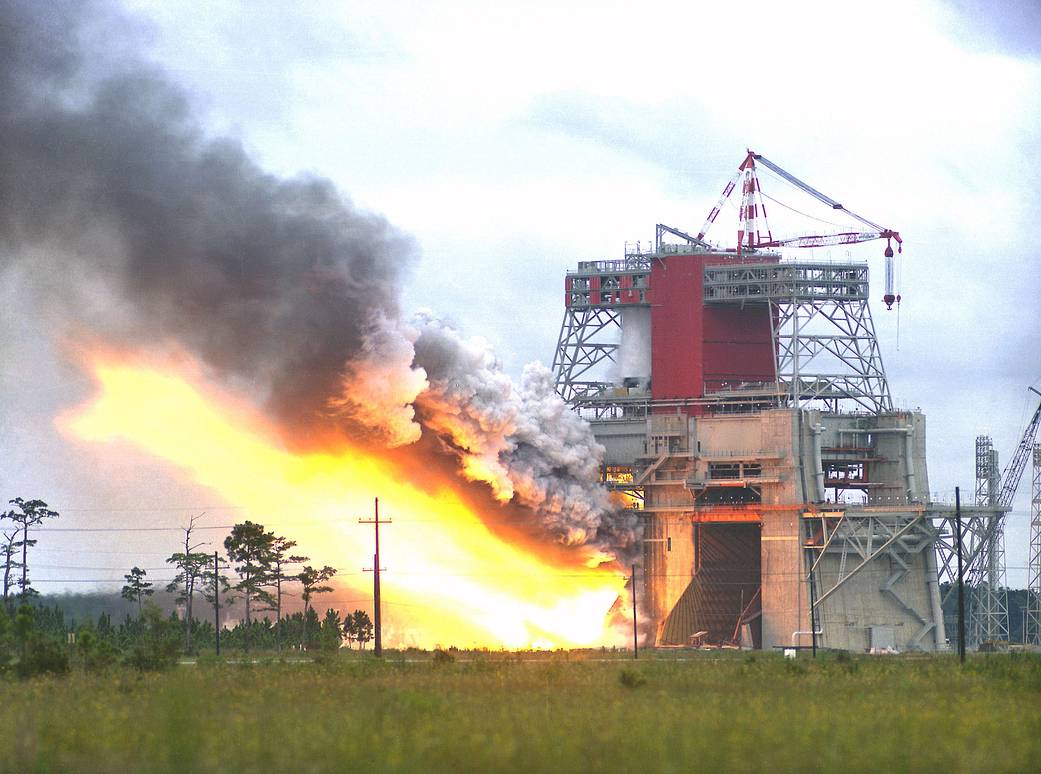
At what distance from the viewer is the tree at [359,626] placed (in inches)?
6201

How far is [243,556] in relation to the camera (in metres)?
138

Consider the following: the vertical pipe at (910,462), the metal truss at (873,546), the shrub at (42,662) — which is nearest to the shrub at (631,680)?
the shrub at (42,662)

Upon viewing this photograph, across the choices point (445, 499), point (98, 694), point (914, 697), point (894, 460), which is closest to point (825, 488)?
Answer: point (894, 460)

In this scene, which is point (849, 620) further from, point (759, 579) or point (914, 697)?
point (914, 697)

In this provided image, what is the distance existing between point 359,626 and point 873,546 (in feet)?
144

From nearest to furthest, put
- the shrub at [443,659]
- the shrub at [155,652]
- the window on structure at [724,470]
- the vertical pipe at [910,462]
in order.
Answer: the shrub at [155,652], the shrub at [443,659], the window on structure at [724,470], the vertical pipe at [910,462]

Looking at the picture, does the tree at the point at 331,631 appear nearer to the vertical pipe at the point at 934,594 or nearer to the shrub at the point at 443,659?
the shrub at the point at 443,659

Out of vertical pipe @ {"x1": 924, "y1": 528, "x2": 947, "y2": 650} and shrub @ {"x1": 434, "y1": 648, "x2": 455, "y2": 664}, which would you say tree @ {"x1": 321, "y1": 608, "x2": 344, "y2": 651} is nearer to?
shrub @ {"x1": 434, "y1": 648, "x2": 455, "y2": 664}

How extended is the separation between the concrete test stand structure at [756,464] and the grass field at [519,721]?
53.2 m

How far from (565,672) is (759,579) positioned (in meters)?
61.1

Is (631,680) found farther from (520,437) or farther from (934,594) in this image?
(934,594)

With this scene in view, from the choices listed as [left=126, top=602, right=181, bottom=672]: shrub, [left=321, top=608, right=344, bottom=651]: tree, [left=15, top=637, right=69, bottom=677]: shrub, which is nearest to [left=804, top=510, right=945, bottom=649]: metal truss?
[left=321, top=608, right=344, bottom=651]: tree

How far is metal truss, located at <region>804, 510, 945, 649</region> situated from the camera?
144 m

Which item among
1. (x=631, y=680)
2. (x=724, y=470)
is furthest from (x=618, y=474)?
(x=631, y=680)
